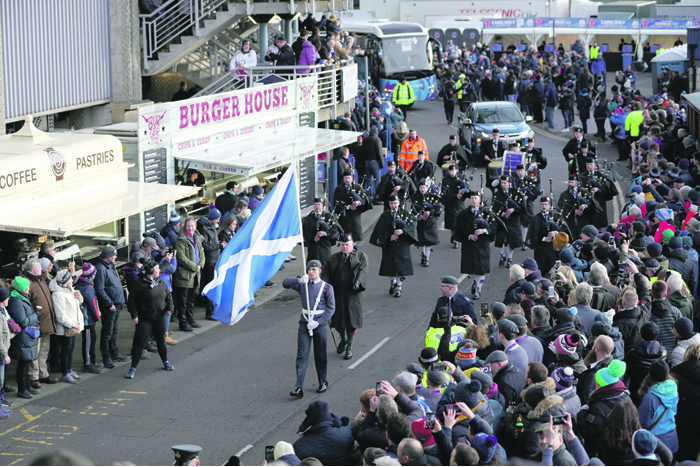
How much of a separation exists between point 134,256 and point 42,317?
5.23 feet

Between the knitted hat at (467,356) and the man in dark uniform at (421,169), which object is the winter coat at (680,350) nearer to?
the knitted hat at (467,356)

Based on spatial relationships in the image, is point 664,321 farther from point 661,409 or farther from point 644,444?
point 644,444

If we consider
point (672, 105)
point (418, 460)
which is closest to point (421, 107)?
point (672, 105)

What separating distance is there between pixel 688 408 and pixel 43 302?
302 inches

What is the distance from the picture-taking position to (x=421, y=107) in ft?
131

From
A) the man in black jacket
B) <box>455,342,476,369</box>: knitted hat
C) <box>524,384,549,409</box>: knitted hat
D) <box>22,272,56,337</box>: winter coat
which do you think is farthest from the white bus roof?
<box>524,384,549,409</box>: knitted hat

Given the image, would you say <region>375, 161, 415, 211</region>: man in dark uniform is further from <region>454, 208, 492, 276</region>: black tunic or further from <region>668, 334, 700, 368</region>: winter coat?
<region>668, 334, 700, 368</region>: winter coat

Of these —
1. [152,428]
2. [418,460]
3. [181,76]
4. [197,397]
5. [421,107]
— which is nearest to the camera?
[418,460]

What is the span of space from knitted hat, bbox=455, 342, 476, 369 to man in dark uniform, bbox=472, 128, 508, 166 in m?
15.1

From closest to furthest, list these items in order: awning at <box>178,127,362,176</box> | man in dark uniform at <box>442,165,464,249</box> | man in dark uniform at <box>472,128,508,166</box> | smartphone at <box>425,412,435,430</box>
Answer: smartphone at <box>425,412,435,430</box>, awning at <box>178,127,362,176</box>, man in dark uniform at <box>442,165,464,249</box>, man in dark uniform at <box>472,128,508,166</box>

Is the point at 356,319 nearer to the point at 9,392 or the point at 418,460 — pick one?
the point at 9,392

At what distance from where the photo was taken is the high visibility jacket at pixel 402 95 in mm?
34219

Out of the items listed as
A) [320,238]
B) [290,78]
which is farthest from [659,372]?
[290,78]

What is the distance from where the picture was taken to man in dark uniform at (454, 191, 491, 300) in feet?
49.5
